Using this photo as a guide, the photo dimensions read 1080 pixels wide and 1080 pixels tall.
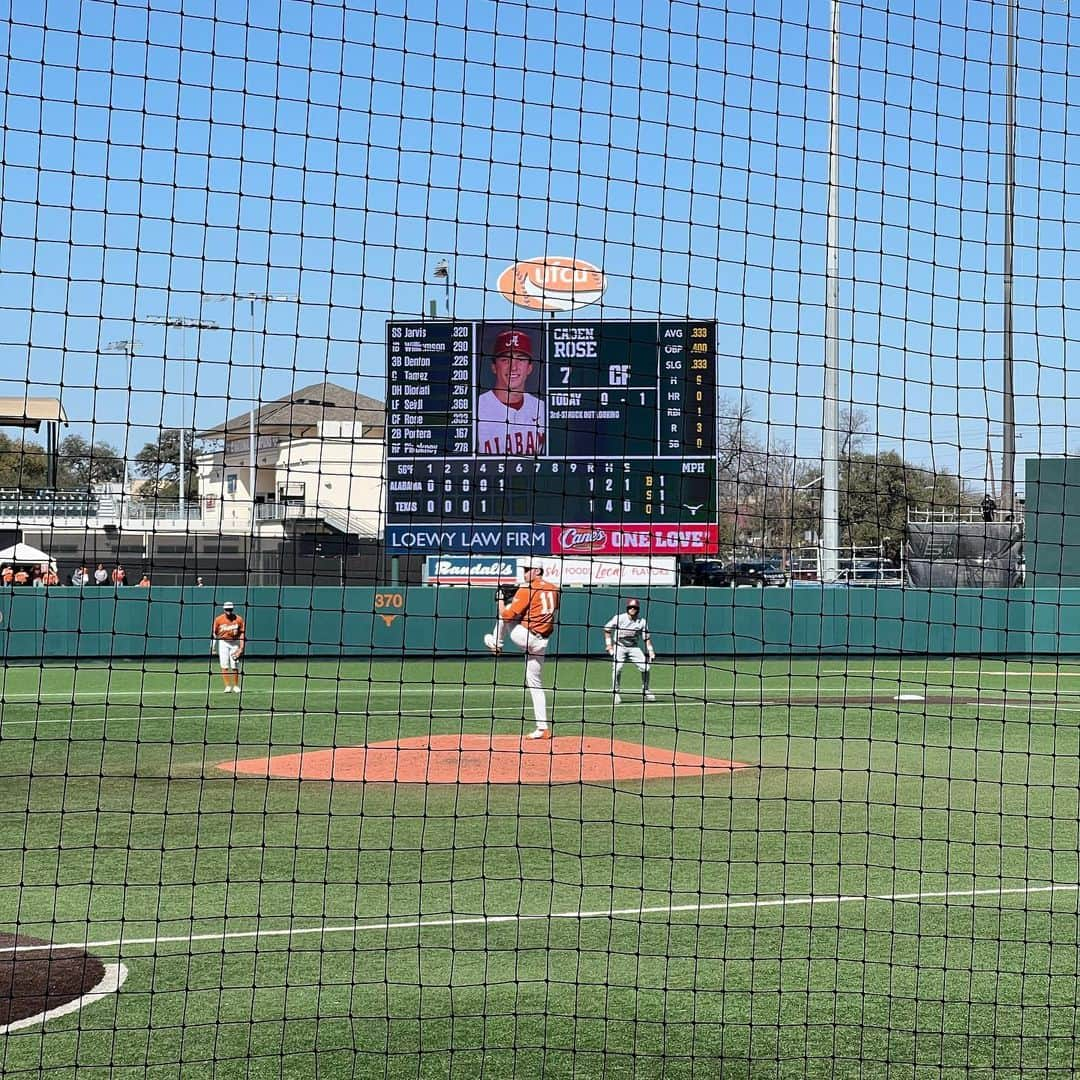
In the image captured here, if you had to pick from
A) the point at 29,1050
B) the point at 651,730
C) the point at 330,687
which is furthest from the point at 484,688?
the point at 29,1050

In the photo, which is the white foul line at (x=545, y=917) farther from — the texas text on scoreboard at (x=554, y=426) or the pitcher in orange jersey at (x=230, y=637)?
the pitcher in orange jersey at (x=230, y=637)

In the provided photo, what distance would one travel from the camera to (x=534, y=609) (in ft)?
46.3

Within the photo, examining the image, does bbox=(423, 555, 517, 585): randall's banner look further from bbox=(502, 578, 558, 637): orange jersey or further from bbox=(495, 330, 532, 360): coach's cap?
bbox=(502, 578, 558, 637): orange jersey

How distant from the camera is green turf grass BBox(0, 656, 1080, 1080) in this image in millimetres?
5699

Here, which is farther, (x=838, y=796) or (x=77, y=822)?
(x=838, y=796)

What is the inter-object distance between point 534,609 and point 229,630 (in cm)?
654

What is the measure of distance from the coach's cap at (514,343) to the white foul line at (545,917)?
36.4 feet

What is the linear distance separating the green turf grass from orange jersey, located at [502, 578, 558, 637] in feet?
8.23

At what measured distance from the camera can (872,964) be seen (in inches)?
269

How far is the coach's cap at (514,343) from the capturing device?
18.5m

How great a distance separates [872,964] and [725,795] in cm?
465

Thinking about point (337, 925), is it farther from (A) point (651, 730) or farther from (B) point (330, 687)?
(B) point (330, 687)

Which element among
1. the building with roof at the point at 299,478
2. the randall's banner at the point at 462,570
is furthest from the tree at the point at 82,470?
the randall's banner at the point at 462,570

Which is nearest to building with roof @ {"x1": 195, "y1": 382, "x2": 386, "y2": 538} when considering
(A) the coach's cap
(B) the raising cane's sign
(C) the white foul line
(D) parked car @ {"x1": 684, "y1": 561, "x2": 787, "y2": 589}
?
(A) the coach's cap
